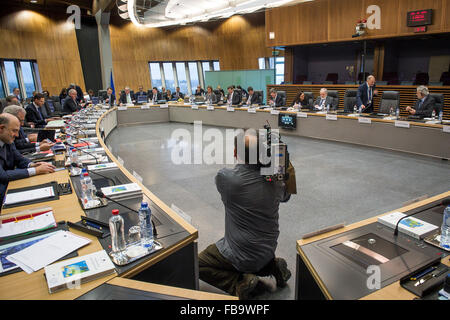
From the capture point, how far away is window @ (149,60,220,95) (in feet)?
51.8

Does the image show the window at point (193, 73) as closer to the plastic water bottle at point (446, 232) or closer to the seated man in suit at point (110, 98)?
the seated man in suit at point (110, 98)

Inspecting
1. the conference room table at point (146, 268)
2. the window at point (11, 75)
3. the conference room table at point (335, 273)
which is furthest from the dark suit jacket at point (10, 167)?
the window at point (11, 75)

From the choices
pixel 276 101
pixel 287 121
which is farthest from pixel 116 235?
pixel 276 101

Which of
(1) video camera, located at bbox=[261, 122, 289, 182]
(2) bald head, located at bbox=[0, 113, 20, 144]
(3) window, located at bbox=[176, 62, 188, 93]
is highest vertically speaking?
(3) window, located at bbox=[176, 62, 188, 93]

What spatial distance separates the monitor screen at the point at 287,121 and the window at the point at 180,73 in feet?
32.2

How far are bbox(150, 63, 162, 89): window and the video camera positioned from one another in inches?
587

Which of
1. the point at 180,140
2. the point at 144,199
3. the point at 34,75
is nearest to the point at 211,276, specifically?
the point at 144,199

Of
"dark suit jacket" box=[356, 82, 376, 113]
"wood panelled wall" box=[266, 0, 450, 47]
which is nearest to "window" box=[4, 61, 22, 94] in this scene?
"wood panelled wall" box=[266, 0, 450, 47]

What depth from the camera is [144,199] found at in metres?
2.26

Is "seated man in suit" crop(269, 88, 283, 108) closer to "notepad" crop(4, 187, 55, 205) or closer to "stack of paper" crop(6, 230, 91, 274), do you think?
"notepad" crop(4, 187, 55, 205)

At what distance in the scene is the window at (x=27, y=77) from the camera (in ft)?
38.5

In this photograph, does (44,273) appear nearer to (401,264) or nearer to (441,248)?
(401,264)

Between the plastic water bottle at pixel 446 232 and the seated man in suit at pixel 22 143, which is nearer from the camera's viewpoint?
the plastic water bottle at pixel 446 232
